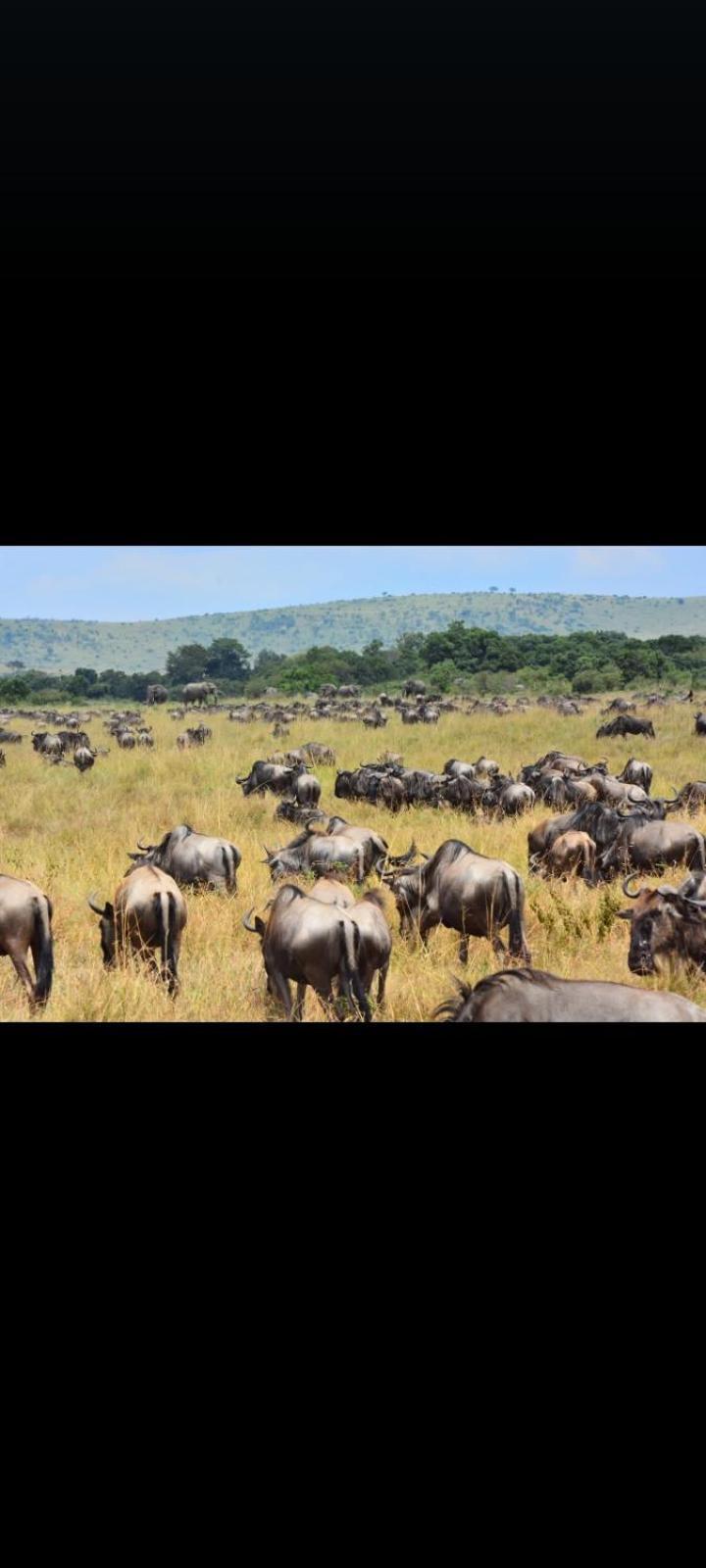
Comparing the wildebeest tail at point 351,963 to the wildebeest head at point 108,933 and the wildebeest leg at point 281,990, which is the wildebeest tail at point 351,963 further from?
the wildebeest head at point 108,933

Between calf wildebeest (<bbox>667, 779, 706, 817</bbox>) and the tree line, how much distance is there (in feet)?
42.0

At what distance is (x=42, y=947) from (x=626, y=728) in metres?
16.0

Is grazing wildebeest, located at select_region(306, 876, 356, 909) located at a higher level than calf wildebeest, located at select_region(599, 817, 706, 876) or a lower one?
higher

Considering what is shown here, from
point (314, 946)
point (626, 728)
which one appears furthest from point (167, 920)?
point (626, 728)

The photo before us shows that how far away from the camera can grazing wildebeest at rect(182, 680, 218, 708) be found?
25.7 m

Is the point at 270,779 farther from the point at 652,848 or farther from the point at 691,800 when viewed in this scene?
the point at 652,848

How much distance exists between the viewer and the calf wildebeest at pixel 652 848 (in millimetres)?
9891

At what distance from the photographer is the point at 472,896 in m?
7.41

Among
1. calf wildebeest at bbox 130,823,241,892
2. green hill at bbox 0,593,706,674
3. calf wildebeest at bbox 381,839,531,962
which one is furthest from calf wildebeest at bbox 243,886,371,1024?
green hill at bbox 0,593,706,674

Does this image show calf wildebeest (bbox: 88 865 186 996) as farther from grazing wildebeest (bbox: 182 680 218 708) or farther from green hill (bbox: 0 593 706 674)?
green hill (bbox: 0 593 706 674)

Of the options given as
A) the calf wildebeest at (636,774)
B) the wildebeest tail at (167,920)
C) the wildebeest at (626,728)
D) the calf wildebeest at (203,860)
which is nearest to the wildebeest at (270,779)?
the calf wildebeest at (636,774)

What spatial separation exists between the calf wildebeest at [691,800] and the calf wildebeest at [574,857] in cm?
393
